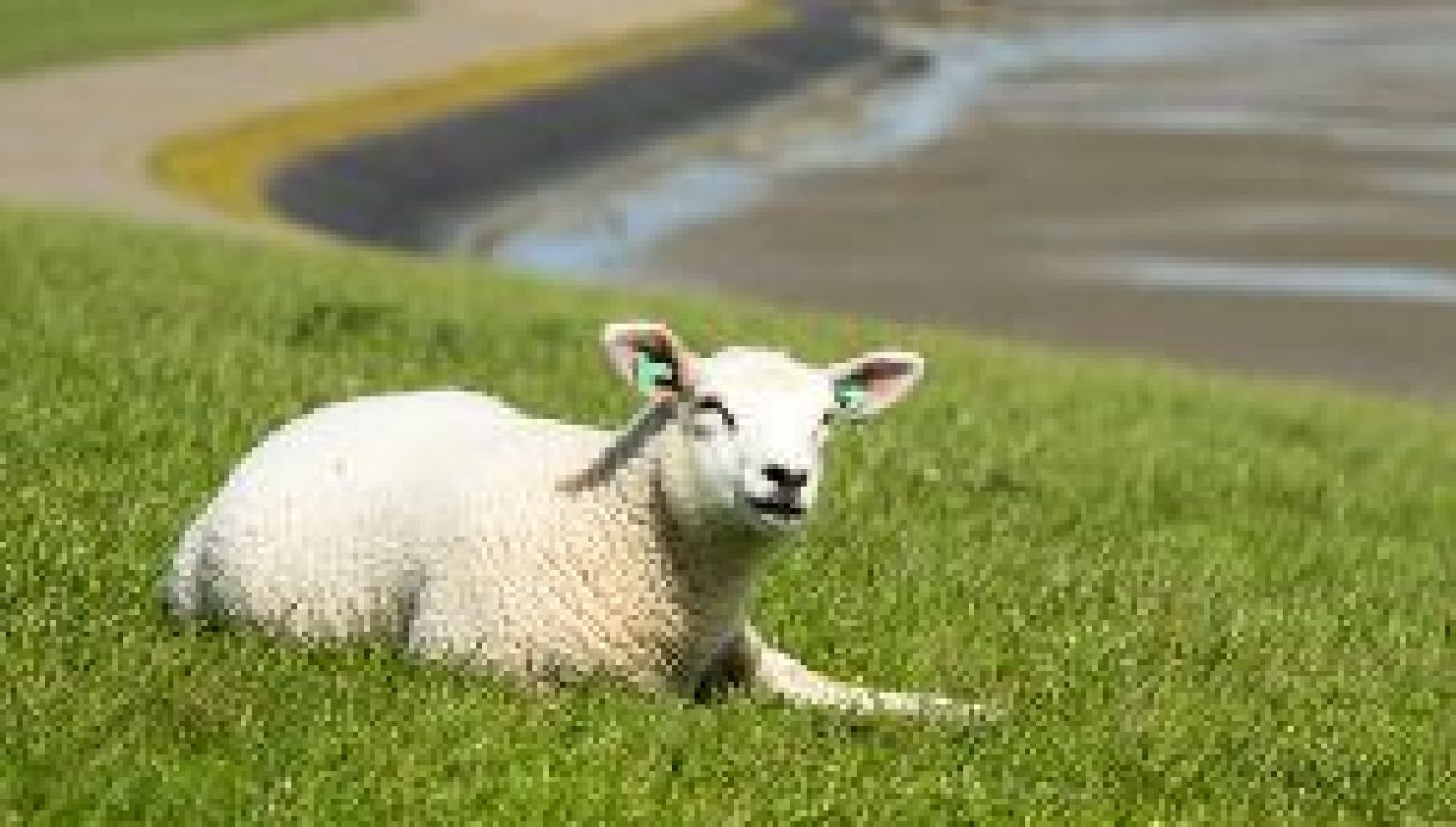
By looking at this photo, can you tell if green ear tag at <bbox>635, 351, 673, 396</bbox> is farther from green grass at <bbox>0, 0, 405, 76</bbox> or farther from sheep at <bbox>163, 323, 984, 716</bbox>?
green grass at <bbox>0, 0, 405, 76</bbox>

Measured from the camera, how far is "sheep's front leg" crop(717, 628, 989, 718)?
9.91 meters

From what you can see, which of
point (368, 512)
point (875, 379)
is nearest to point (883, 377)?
point (875, 379)

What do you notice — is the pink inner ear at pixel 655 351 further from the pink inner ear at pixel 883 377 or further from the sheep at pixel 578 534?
the pink inner ear at pixel 883 377

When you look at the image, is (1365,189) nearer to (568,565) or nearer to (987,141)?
(987,141)

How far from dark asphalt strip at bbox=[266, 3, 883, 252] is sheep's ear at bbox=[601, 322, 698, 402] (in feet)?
134

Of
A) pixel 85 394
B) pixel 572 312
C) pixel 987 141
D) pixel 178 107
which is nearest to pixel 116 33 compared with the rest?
pixel 178 107

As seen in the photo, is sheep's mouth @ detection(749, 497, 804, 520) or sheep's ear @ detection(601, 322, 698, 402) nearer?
sheep's mouth @ detection(749, 497, 804, 520)

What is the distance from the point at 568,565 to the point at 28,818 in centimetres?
263

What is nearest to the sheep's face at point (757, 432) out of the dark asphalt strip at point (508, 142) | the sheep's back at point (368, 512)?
the sheep's back at point (368, 512)

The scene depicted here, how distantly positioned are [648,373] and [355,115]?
173ft

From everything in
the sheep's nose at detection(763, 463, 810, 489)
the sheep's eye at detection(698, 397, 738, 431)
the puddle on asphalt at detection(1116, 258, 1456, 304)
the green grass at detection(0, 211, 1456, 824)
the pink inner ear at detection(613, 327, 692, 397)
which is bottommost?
the puddle on asphalt at detection(1116, 258, 1456, 304)

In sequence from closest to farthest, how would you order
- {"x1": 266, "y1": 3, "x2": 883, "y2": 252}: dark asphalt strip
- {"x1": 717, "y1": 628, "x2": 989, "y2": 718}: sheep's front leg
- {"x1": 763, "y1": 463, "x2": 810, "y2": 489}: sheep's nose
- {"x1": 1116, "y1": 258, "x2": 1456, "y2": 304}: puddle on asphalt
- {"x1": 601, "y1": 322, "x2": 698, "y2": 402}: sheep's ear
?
{"x1": 763, "y1": 463, "x2": 810, "y2": 489}: sheep's nose < {"x1": 601, "y1": 322, "x2": 698, "y2": 402}: sheep's ear < {"x1": 717, "y1": 628, "x2": 989, "y2": 718}: sheep's front leg < {"x1": 1116, "y1": 258, "x2": 1456, "y2": 304}: puddle on asphalt < {"x1": 266, "y1": 3, "x2": 883, "y2": 252}: dark asphalt strip

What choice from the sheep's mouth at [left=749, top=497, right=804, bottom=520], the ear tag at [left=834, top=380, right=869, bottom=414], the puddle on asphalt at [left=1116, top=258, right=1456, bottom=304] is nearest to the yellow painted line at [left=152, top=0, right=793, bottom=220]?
the puddle on asphalt at [left=1116, top=258, right=1456, bottom=304]

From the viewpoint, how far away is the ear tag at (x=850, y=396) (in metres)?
9.59
